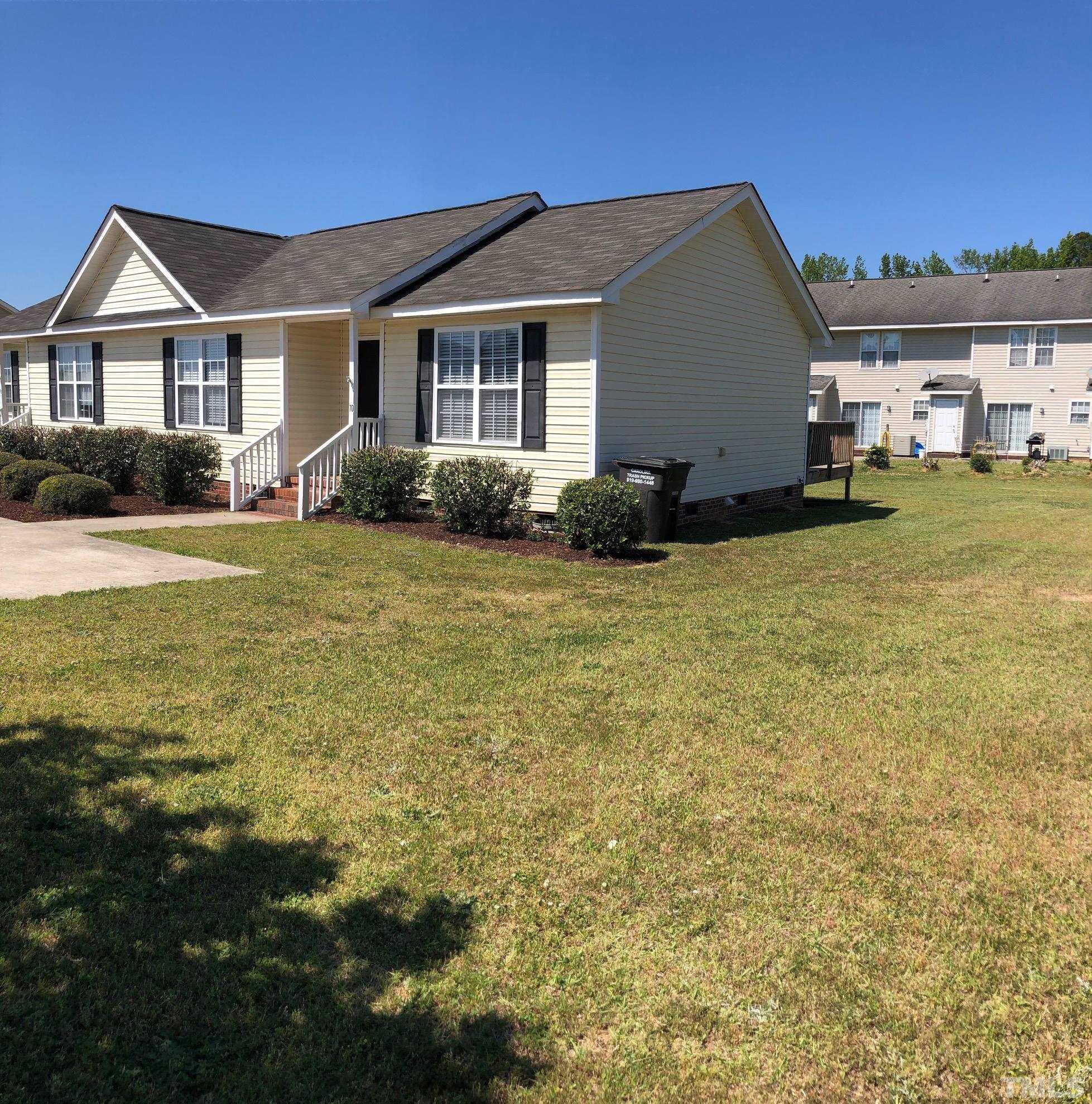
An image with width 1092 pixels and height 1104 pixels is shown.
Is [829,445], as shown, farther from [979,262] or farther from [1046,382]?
[979,262]

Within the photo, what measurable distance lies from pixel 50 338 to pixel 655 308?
1567cm

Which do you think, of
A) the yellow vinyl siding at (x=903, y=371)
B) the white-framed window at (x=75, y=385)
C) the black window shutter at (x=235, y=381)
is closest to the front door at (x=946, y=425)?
the yellow vinyl siding at (x=903, y=371)

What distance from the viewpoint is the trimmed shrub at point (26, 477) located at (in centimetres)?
1555

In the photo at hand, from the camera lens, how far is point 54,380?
22.3 m

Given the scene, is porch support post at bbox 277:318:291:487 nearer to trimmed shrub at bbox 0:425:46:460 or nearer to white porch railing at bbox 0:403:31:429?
trimmed shrub at bbox 0:425:46:460

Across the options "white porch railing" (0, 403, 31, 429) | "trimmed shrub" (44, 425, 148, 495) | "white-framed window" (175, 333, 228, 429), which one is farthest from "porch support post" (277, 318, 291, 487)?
"white porch railing" (0, 403, 31, 429)

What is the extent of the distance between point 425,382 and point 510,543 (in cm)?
357

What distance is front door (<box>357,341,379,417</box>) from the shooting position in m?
16.9

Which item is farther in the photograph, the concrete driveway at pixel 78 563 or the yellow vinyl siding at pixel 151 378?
the yellow vinyl siding at pixel 151 378

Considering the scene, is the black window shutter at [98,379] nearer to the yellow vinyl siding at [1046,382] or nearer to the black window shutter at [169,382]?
the black window shutter at [169,382]

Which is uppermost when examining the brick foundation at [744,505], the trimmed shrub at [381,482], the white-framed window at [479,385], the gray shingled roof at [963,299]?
the gray shingled roof at [963,299]

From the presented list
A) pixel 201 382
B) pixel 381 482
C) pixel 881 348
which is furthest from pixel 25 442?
pixel 881 348

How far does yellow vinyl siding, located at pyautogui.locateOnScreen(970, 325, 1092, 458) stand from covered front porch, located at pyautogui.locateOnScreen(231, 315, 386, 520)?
3030 centimetres

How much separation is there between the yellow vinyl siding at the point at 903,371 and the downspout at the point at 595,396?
95.8ft
